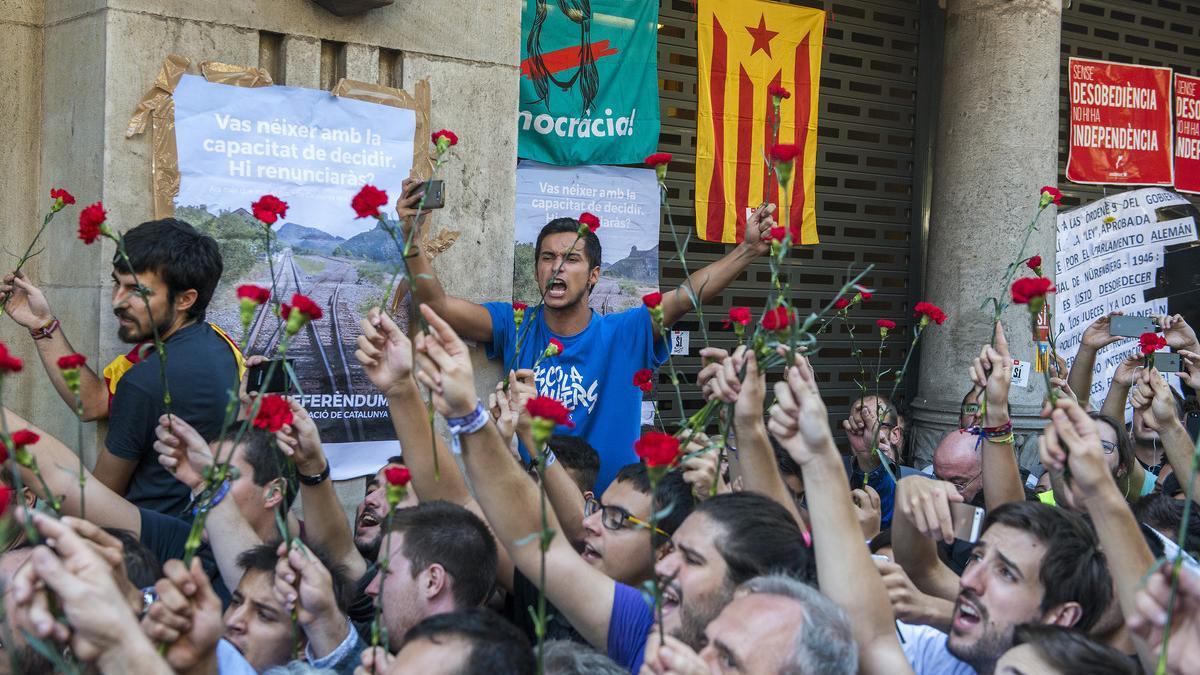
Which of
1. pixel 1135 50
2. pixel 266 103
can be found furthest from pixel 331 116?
pixel 1135 50

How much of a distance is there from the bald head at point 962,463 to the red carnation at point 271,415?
3014mm

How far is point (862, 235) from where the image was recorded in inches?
335

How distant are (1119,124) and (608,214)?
4.42 metres

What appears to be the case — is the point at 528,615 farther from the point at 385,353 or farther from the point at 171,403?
the point at 171,403

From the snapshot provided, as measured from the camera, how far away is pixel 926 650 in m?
3.29

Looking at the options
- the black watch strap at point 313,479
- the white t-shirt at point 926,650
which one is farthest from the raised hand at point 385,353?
the white t-shirt at point 926,650

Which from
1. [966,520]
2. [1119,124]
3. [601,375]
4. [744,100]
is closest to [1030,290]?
[966,520]

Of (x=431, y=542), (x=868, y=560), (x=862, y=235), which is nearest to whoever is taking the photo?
(x=868, y=560)

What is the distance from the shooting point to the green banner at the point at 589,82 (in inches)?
255

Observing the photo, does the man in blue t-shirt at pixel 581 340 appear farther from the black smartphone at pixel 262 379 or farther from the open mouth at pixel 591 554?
the open mouth at pixel 591 554

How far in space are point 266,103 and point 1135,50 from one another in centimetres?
707

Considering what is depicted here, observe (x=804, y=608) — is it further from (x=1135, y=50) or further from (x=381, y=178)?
(x=1135, y=50)

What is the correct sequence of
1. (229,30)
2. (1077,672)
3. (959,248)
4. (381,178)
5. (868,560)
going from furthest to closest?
(959,248)
(381,178)
(229,30)
(868,560)
(1077,672)

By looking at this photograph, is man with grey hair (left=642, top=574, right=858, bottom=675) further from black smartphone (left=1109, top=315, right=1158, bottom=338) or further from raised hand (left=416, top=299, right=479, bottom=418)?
black smartphone (left=1109, top=315, right=1158, bottom=338)
